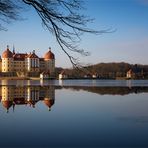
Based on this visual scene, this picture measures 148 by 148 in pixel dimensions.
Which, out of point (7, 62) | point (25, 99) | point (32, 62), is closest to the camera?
point (25, 99)

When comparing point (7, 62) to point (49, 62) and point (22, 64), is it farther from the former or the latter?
point (49, 62)

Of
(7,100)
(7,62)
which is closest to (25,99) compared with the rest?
(7,100)

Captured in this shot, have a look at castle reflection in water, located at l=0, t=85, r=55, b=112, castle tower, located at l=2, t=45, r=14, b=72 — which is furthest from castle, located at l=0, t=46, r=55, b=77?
castle reflection in water, located at l=0, t=85, r=55, b=112

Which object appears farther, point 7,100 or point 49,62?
point 49,62

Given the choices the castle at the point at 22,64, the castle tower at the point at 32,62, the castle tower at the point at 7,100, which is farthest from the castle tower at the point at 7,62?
the castle tower at the point at 7,100

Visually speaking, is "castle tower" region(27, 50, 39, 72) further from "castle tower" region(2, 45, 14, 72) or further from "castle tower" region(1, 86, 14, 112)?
"castle tower" region(1, 86, 14, 112)

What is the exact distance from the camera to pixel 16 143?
6211mm

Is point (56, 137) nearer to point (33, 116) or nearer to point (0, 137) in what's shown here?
point (0, 137)

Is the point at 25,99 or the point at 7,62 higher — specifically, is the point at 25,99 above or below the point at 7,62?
below

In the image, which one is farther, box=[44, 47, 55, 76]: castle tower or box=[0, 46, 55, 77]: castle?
box=[44, 47, 55, 76]: castle tower

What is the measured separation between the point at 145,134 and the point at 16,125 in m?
3.34

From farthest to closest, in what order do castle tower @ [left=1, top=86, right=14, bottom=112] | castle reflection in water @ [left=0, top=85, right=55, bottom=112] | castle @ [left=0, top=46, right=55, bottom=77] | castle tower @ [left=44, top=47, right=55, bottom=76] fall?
castle tower @ [left=44, top=47, right=55, bottom=76], castle @ [left=0, top=46, right=55, bottom=77], castle reflection in water @ [left=0, top=85, right=55, bottom=112], castle tower @ [left=1, top=86, right=14, bottom=112]

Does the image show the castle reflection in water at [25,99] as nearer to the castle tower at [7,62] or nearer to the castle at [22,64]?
the castle at [22,64]

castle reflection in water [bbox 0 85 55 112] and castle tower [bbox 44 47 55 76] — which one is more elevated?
castle tower [bbox 44 47 55 76]
